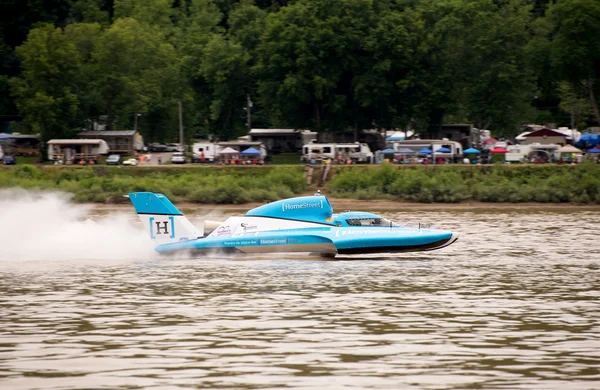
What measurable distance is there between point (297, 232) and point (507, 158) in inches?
1438

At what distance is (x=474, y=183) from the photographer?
43.1 meters

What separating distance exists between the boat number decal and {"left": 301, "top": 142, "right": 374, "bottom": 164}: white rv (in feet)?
113

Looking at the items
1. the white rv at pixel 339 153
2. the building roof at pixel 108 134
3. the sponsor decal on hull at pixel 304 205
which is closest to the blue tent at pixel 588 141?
the white rv at pixel 339 153

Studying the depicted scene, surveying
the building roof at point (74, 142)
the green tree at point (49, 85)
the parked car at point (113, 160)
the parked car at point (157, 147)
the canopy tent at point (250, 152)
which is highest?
the green tree at point (49, 85)

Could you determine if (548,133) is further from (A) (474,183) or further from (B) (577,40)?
(A) (474,183)

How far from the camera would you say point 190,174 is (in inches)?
1823

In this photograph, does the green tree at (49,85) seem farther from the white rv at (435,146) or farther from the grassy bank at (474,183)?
the grassy bank at (474,183)

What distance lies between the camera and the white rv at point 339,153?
188 ft

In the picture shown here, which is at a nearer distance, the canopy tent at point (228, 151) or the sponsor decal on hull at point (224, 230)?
the sponsor decal on hull at point (224, 230)

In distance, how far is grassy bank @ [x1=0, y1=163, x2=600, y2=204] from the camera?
4097 cm

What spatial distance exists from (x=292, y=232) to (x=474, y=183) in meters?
22.9

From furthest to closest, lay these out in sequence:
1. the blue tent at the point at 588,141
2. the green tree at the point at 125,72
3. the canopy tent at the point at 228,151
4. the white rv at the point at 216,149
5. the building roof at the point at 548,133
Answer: the green tree at the point at 125,72 < the building roof at the point at 548,133 < the blue tent at the point at 588,141 < the white rv at the point at 216,149 < the canopy tent at the point at 228,151

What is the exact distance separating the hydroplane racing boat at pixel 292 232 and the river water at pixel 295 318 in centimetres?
45

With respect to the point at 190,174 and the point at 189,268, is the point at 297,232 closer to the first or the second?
the point at 189,268
